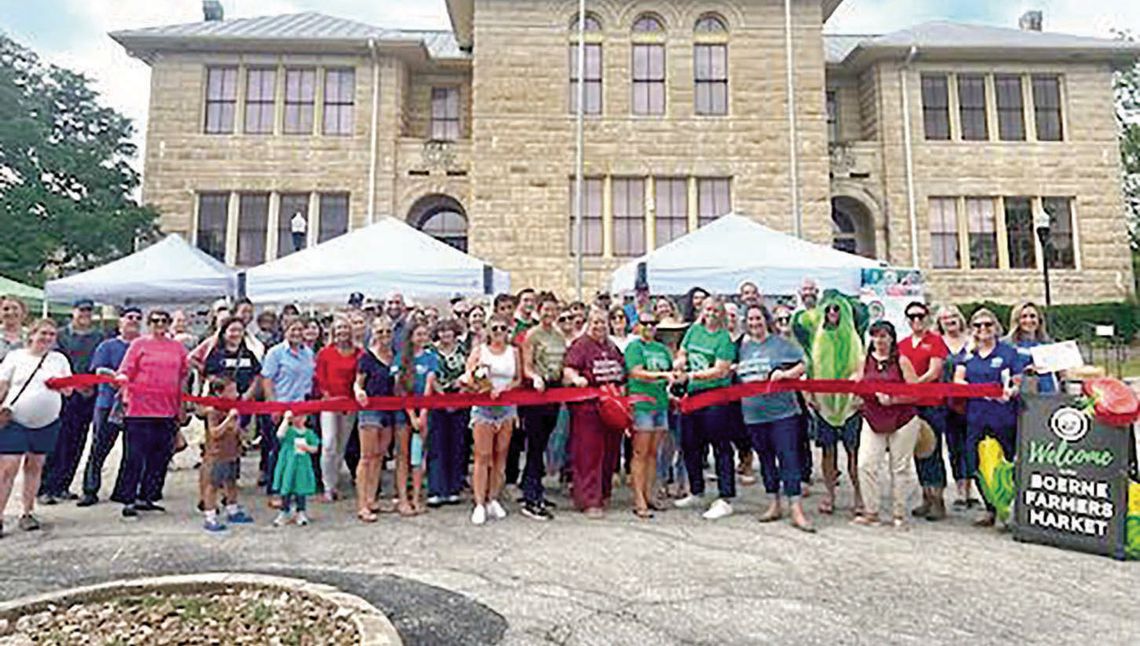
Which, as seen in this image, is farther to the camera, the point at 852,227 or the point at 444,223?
the point at 852,227

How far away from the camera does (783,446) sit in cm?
600

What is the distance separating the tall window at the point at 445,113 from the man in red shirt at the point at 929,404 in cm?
A: 1908

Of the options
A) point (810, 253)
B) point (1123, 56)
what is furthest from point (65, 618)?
point (1123, 56)

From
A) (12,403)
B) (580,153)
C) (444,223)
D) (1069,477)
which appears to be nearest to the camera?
(1069,477)

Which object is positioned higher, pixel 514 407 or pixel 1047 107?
pixel 1047 107

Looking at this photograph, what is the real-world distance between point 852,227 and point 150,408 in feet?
71.8

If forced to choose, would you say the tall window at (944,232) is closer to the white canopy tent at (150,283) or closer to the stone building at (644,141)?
the stone building at (644,141)

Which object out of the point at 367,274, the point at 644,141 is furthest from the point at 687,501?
the point at 644,141

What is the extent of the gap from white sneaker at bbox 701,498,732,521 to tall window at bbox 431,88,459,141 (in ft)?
62.1

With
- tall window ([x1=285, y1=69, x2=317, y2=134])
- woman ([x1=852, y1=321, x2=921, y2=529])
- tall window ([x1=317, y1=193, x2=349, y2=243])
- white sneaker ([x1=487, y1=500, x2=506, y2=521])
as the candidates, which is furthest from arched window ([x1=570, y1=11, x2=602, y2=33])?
white sneaker ([x1=487, y1=500, x2=506, y2=521])

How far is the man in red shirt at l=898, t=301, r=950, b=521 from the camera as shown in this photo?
6.18 meters

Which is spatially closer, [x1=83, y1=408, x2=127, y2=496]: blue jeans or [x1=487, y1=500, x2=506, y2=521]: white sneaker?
[x1=487, y1=500, x2=506, y2=521]: white sneaker

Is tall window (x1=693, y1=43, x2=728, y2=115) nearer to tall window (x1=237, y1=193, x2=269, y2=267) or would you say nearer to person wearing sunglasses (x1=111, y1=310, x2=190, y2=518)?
tall window (x1=237, y1=193, x2=269, y2=267)

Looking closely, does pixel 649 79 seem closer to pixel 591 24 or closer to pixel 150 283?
pixel 591 24
